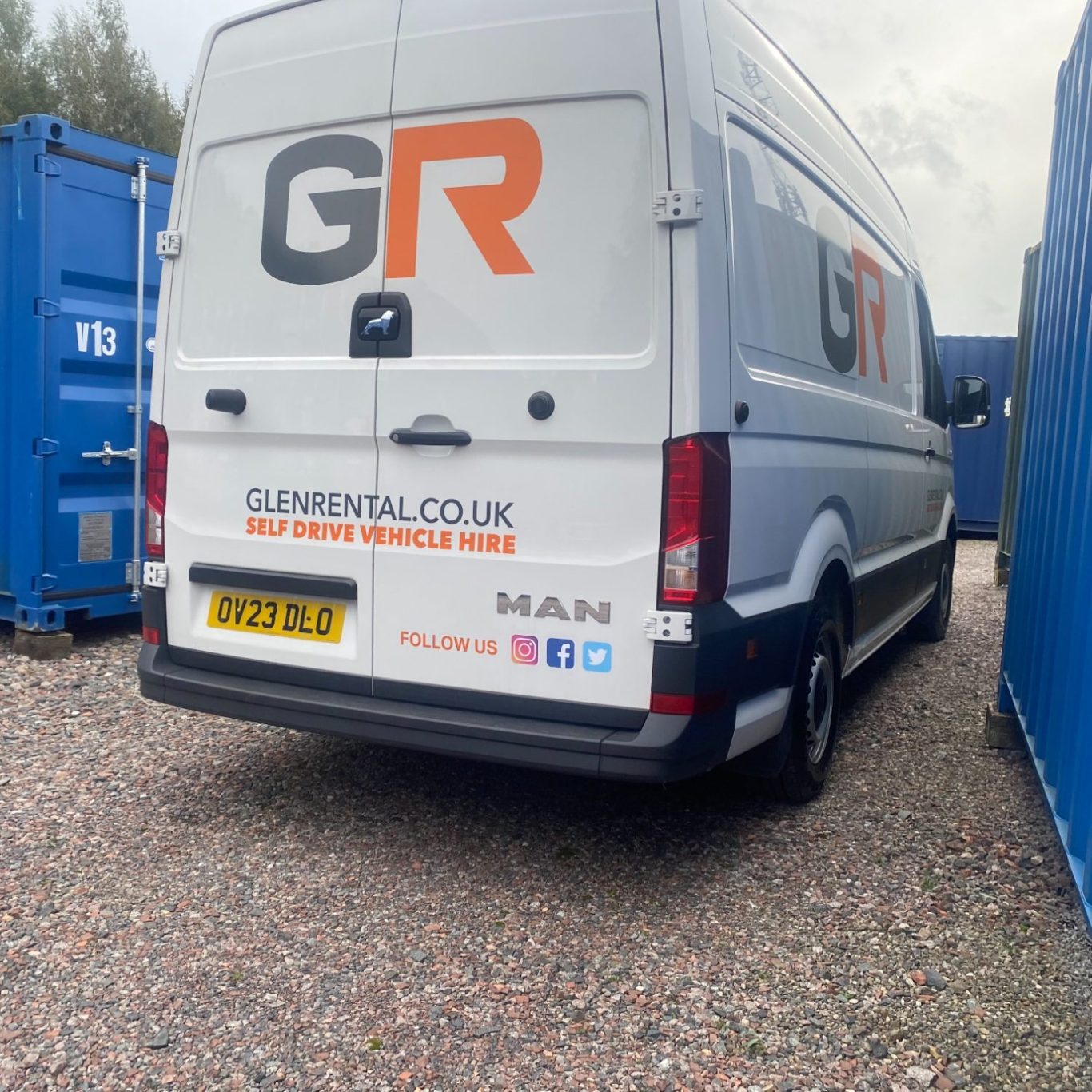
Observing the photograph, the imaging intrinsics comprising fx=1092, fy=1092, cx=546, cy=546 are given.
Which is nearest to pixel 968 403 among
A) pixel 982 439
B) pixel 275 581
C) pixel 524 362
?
pixel 524 362

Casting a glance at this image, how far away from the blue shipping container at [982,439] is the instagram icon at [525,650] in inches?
532

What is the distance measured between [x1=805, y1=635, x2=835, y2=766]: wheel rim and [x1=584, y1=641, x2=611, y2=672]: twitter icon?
118 centimetres

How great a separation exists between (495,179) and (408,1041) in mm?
2344

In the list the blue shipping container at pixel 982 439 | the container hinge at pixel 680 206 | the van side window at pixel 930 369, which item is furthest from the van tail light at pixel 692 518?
the blue shipping container at pixel 982 439

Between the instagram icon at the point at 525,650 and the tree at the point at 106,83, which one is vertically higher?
the tree at the point at 106,83

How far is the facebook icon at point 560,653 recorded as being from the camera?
316 cm

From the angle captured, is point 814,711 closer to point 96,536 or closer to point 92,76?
point 96,536

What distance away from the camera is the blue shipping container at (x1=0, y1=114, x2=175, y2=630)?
588cm

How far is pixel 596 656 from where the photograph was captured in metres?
3.13

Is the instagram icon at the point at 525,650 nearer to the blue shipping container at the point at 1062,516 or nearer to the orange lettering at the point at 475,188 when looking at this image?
the orange lettering at the point at 475,188

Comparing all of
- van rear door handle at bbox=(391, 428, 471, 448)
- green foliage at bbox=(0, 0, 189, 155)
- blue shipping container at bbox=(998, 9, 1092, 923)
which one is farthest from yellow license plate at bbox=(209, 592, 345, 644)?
green foliage at bbox=(0, 0, 189, 155)

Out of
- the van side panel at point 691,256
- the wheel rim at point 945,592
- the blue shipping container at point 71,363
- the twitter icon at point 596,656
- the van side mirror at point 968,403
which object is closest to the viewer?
the van side panel at point 691,256

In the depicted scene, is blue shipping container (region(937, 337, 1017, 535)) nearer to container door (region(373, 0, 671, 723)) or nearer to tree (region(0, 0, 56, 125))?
container door (region(373, 0, 671, 723))

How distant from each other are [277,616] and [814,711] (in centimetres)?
201
